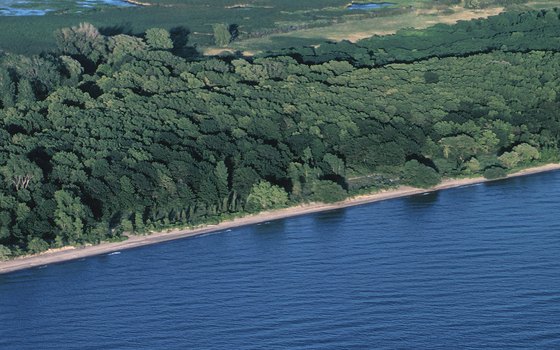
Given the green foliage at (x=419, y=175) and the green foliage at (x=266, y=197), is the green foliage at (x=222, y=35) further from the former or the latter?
the green foliage at (x=266, y=197)

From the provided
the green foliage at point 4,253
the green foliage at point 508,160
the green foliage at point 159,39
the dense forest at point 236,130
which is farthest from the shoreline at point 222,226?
the green foliage at point 159,39

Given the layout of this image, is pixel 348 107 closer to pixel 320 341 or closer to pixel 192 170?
pixel 192 170

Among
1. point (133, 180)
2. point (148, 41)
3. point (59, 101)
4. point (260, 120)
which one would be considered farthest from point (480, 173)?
point (148, 41)

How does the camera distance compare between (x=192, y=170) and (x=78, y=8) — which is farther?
(x=78, y=8)

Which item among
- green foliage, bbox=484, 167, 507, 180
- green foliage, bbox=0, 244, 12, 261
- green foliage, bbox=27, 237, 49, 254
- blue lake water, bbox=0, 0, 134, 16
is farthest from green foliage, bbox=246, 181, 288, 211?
blue lake water, bbox=0, 0, 134, 16

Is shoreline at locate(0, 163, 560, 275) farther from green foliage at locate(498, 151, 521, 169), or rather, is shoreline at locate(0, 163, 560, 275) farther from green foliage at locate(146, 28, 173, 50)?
green foliage at locate(146, 28, 173, 50)
